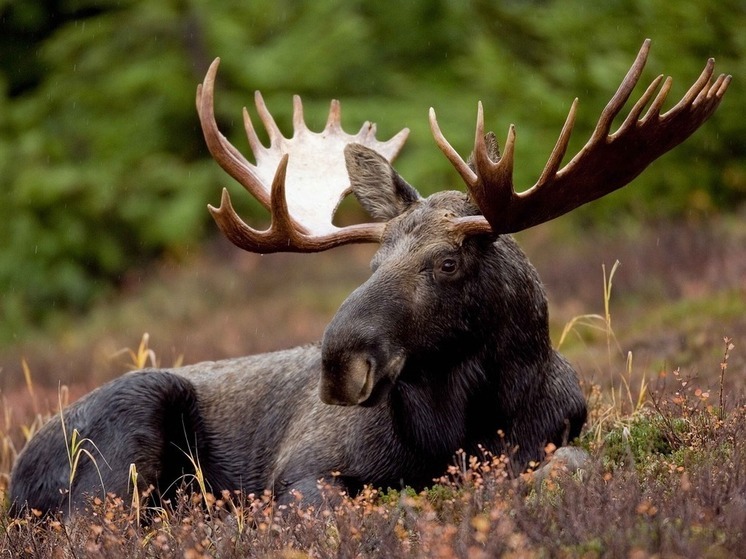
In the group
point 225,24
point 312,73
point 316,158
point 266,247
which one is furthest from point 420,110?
point 266,247

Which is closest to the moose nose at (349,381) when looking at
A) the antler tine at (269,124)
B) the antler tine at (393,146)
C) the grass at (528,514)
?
the grass at (528,514)

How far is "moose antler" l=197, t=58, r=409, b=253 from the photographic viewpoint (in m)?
5.37

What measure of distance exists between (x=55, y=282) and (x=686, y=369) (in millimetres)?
12070

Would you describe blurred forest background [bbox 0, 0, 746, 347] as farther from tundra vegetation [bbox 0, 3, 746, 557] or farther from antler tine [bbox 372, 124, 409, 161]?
antler tine [bbox 372, 124, 409, 161]

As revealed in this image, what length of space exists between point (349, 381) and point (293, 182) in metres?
→ 1.88

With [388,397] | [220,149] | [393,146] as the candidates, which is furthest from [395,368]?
[393,146]

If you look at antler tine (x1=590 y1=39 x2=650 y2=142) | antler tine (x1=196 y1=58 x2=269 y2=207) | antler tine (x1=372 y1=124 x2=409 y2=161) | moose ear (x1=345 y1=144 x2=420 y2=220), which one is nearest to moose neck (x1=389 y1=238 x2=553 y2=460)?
moose ear (x1=345 y1=144 x2=420 y2=220)

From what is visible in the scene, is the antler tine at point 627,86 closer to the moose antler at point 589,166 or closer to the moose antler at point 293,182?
the moose antler at point 589,166

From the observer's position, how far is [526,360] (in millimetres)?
5105

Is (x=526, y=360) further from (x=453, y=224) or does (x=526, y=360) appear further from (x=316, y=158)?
(x=316, y=158)

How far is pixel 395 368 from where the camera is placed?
4.75 m

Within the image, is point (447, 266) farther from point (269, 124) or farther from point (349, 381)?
point (269, 124)

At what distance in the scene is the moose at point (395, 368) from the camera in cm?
477

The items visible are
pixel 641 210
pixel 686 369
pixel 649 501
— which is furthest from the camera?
pixel 641 210
